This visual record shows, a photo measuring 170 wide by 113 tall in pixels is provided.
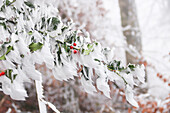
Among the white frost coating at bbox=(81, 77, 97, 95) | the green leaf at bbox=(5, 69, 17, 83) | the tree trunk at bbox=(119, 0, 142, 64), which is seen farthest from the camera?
the tree trunk at bbox=(119, 0, 142, 64)

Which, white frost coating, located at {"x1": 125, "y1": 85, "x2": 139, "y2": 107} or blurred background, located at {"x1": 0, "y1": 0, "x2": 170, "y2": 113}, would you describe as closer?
white frost coating, located at {"x1": 125, "y1": 85, "x2": 139, "y2": 107}

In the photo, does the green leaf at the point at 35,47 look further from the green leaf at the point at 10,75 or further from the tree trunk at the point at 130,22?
the tree trunk at the point at 130,22

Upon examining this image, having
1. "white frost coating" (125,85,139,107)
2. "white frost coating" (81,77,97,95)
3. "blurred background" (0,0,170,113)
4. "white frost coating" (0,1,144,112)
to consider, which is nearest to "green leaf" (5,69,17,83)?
"white frost coating" (0,1,144,112)

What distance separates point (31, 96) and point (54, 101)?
309mm

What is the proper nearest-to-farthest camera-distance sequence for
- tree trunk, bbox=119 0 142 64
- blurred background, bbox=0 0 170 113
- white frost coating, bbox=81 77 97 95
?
white frost coating, bbox=81 77 97 95 → blurred background, bbox=0 0 170 113 → tree trunk, bbox=119 0 142 64

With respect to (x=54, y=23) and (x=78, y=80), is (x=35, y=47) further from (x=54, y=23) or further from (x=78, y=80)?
(x=78, y=80)

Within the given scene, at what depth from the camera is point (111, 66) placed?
54 cm

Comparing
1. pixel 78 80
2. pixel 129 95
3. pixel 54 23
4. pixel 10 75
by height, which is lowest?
pixel 78 80

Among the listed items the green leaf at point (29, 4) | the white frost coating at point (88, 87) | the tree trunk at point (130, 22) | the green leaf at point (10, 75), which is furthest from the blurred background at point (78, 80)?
the green leaf at point (10, 75)

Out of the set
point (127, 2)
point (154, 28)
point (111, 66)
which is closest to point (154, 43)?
point (154, 28)

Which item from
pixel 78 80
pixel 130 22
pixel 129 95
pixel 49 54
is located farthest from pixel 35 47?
pixel 130 22

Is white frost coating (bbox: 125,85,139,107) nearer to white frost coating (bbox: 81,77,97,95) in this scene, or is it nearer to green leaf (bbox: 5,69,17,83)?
white frost coating (bbox: 81,77,97,95)

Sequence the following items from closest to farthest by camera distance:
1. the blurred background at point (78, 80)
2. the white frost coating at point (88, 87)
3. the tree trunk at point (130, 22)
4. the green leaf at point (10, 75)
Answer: the green leaf at point (10, 75) → the white frost coating at point (88, 87) → the blurred background at point (78, 80) → the tree trunk at point (130, 22)

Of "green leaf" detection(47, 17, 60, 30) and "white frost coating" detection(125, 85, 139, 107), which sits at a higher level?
"green leaf" detection(47, 17, 60, 30)
